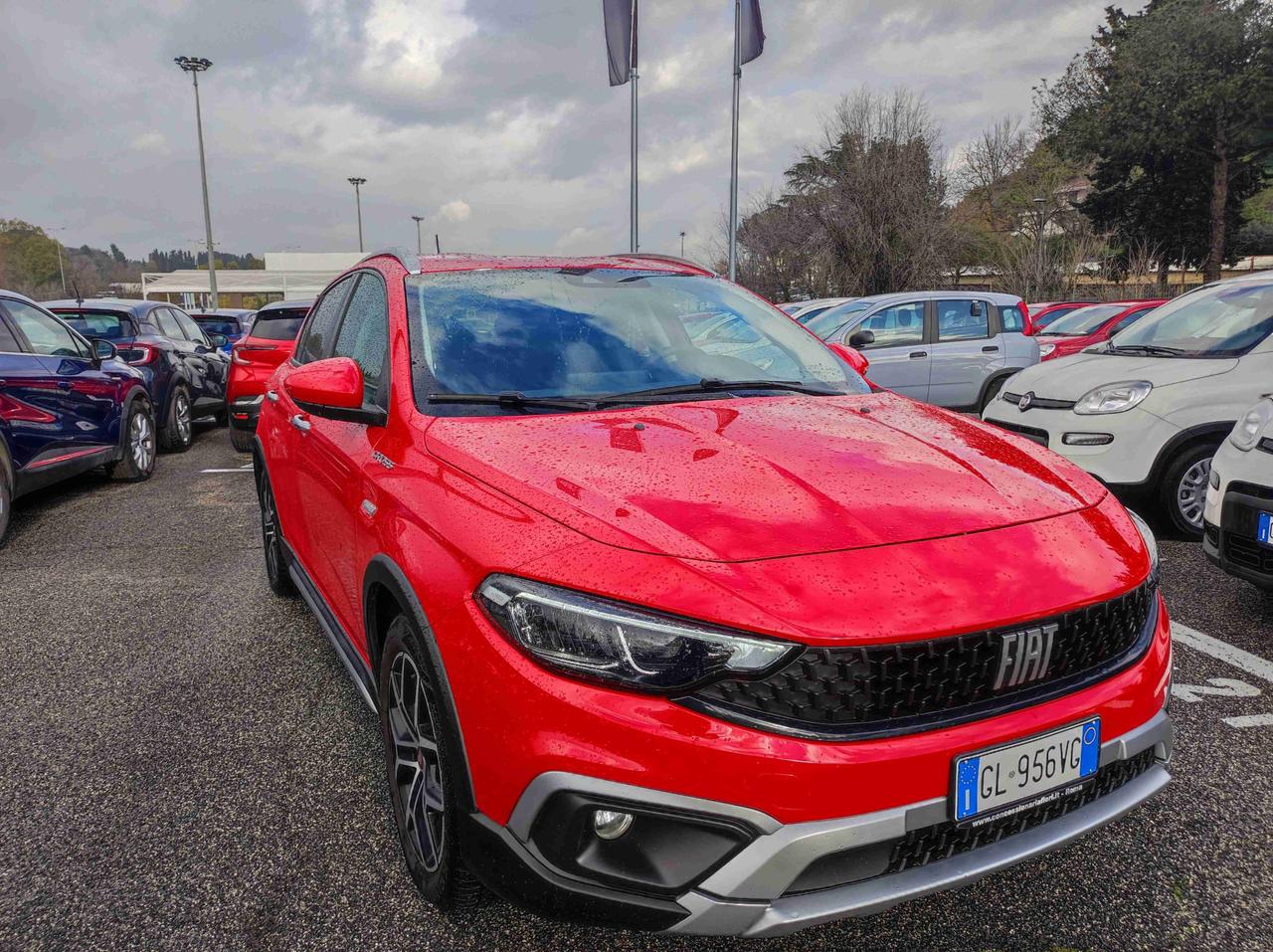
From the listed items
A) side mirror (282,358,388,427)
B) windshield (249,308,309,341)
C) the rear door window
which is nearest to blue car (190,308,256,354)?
windshield (249,308,309,341)

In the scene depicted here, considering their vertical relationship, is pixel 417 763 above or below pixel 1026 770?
below

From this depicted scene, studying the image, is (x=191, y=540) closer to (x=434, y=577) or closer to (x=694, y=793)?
(x=434, y=577)

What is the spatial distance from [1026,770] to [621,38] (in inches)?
729

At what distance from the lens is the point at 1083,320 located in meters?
13.8

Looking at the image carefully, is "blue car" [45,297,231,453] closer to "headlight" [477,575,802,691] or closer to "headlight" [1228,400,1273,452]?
"headlight" [477,575,802,691]

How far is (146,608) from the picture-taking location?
13.8 feet

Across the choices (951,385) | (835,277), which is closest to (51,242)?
(835,277)

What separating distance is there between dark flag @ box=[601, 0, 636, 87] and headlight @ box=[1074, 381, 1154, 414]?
15.0 metres

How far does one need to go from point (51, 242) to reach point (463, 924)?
105360 millimetres

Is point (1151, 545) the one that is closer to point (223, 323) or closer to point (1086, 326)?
point (1086, 326)

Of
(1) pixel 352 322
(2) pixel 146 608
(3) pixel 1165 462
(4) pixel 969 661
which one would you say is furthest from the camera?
(3) pixel 1165 462

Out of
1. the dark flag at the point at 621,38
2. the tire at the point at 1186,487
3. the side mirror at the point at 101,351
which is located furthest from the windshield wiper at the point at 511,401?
the dark flag at the point at 621,38

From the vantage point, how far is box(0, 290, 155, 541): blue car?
18.3ft

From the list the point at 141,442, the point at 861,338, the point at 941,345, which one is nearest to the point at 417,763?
the point at 861,338
